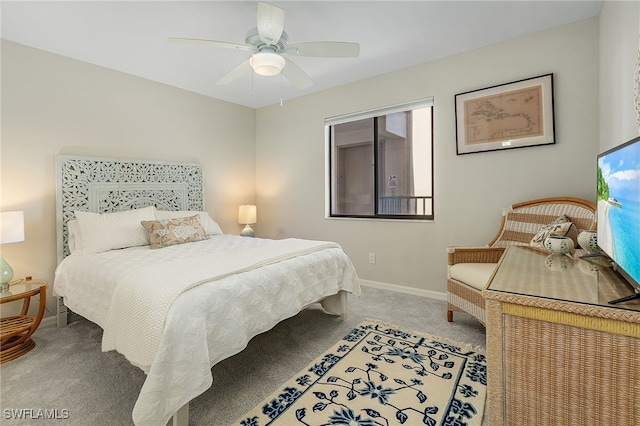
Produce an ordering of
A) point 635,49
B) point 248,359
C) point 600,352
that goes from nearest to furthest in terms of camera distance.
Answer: point 600,352 → point 635,49 → point 248,359

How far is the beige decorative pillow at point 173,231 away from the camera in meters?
2.71

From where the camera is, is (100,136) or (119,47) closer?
(119,47)

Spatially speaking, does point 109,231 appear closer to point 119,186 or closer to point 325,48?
point 119,186

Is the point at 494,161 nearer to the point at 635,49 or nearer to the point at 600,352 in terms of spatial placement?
the point at 635,49

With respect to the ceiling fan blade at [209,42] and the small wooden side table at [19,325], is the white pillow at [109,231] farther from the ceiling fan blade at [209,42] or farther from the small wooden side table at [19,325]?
the ceiling fan blade at [209,42]

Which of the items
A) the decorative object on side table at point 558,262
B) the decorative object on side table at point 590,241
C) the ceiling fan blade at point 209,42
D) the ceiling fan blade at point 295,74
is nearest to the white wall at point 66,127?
the ceiling fan blade at point 209,42

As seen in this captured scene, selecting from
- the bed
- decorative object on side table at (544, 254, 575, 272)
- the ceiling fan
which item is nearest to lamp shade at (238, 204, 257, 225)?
the bed

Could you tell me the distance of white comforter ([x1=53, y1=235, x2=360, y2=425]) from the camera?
4.22 ft

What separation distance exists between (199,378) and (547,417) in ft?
4.56

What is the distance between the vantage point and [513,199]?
273 centimetres

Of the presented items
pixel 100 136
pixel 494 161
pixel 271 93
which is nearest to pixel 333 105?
pixel 271 93

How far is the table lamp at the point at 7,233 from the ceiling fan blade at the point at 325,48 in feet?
7.92

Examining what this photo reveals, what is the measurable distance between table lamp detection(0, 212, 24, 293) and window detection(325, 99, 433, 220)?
9.94 feet

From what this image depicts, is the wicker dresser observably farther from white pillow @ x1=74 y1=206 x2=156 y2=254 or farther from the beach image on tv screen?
white pillow @ x1=74 y1=206 x2=156 y2=254
